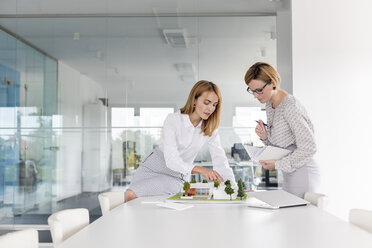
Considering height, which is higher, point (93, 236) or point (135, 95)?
point (135, 95)

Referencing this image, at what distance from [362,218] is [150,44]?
3477mm

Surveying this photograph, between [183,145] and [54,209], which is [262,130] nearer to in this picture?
[183,145]

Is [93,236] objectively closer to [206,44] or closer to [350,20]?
[206,44]

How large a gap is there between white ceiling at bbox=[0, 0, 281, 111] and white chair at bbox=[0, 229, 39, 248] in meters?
3.38

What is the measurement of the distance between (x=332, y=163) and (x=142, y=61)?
235cm

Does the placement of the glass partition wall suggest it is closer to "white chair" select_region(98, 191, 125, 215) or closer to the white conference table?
"white chair" select_region(98, 191, 125, 215)

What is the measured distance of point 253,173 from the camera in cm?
449

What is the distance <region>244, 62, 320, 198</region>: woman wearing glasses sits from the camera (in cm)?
235

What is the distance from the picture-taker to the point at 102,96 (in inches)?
184

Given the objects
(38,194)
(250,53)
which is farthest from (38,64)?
(250,53)

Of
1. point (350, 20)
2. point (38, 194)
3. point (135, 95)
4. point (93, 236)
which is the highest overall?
point (350, 20)

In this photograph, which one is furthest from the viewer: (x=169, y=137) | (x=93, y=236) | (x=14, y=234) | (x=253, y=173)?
(x=253, y=173)

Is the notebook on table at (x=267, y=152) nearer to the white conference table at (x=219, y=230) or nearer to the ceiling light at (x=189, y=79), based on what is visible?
the white conference table at (x=219, y=230)

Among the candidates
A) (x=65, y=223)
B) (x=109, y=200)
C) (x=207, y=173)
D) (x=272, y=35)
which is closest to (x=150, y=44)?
(x=272, y=35)
